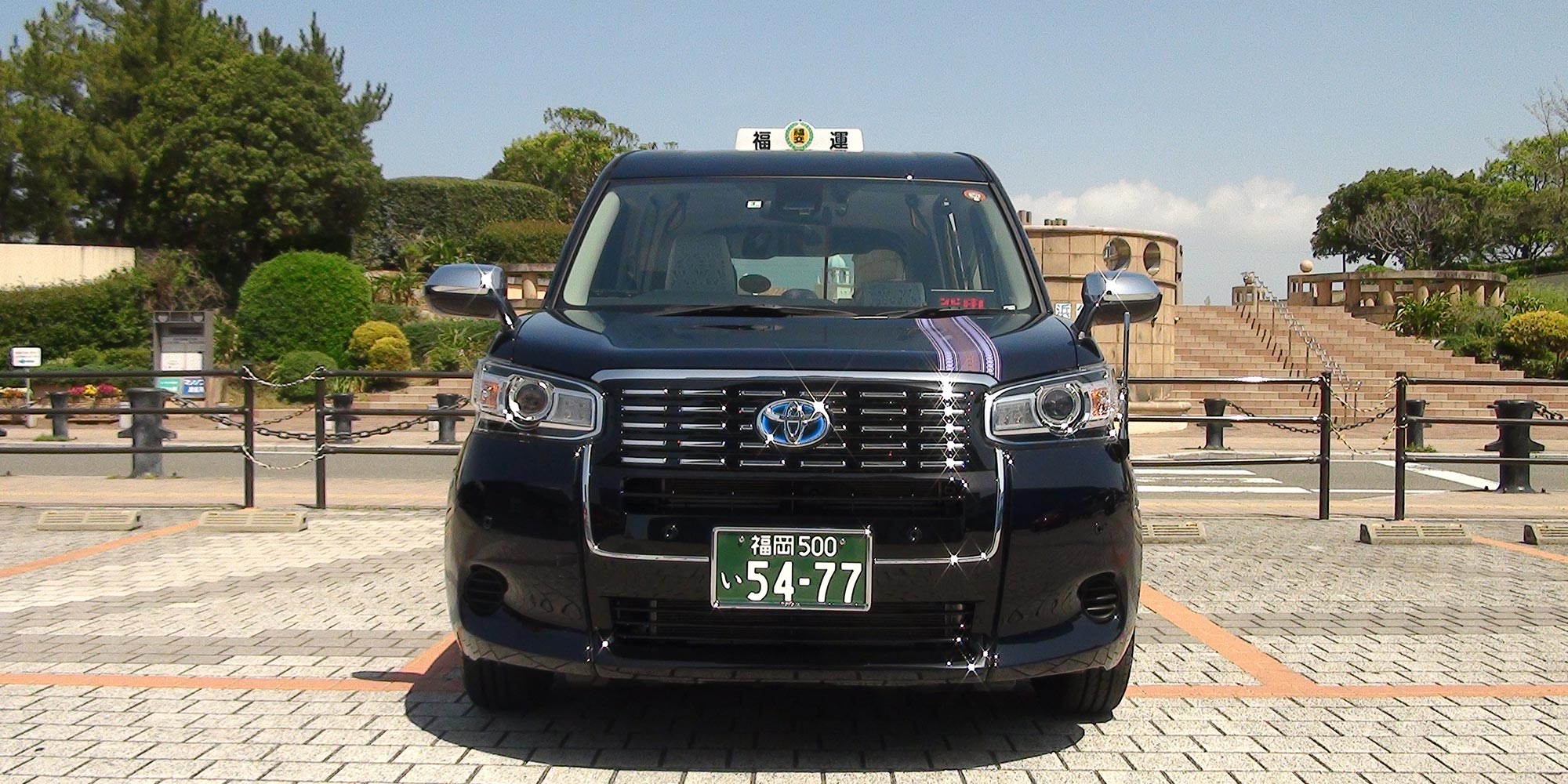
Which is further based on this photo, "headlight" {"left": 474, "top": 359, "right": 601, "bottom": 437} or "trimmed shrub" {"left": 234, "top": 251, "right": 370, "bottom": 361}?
"trimmed shrub" {"left": 234, "top": 251, "right": 370, "bottom": 361}

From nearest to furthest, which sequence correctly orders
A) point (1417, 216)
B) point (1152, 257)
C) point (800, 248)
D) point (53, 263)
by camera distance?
point (800, 248), point (1152, 257), point (53, 263), point (1417, 216)

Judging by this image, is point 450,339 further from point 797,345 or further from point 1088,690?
point 797,345

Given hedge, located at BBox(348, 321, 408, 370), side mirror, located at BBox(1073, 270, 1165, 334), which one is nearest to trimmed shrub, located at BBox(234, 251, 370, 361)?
hedge, located at BBox(348, 321, 408, 370)

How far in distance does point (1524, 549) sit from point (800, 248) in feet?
21.6

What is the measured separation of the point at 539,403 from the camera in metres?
4.11

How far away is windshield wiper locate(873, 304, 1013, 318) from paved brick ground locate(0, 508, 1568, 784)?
4.25 feet

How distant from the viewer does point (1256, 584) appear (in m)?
7.86

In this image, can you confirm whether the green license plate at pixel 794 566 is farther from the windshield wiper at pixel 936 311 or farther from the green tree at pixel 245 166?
the green tree at pixel 245 166

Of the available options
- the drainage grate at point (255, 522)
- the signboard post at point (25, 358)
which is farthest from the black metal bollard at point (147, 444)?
the signboard post at point (25, 358)

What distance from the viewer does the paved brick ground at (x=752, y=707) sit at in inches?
160

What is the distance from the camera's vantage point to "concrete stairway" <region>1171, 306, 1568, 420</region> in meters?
29.3

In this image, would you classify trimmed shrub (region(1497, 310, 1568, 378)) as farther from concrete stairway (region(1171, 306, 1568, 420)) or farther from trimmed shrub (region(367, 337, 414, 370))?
trimmed shrub (region(367, 337, 414, 370))

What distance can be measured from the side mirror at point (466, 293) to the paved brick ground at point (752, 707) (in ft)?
4.35

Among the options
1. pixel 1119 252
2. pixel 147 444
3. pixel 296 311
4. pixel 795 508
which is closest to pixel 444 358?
pixel 296 311
